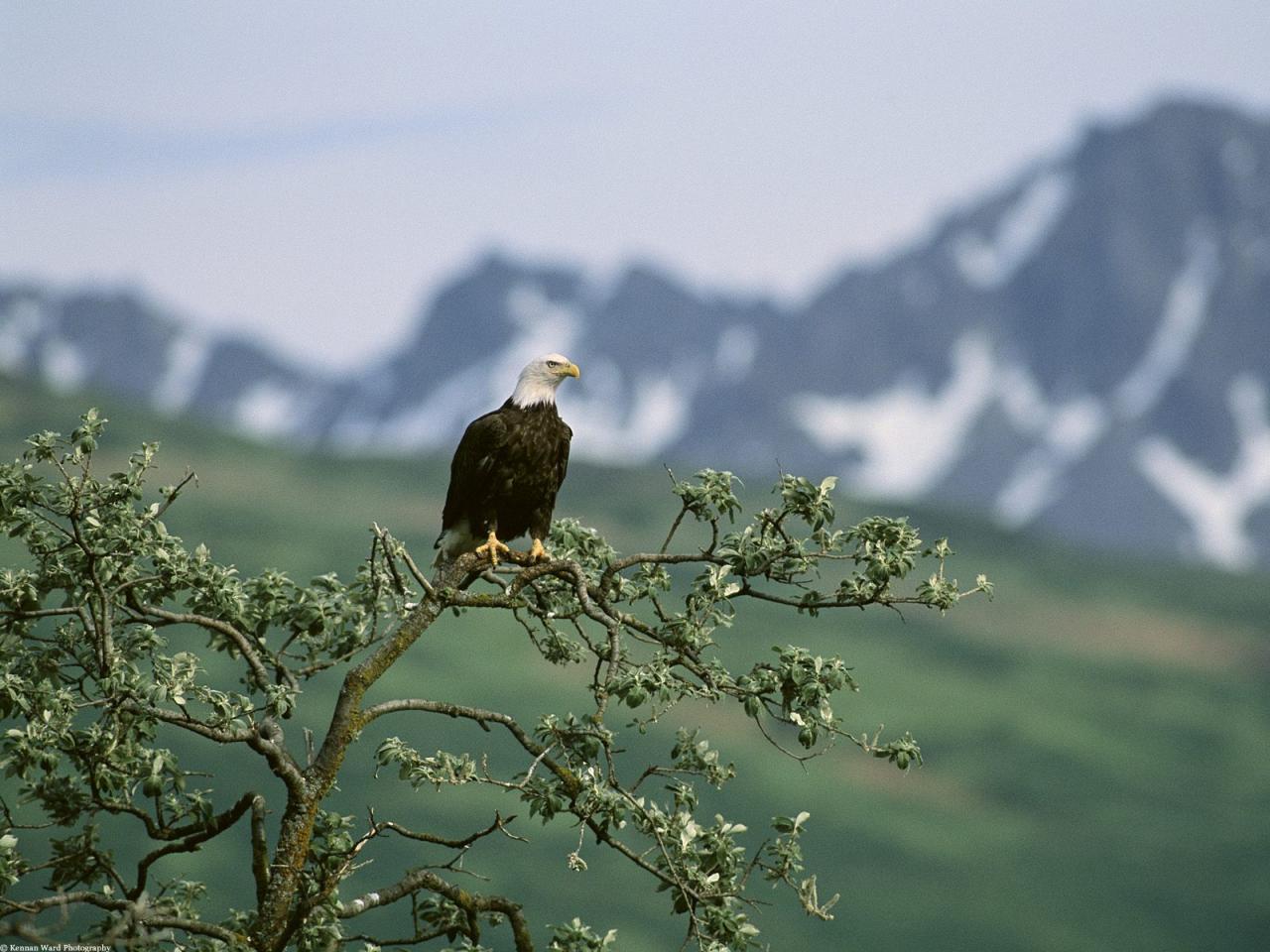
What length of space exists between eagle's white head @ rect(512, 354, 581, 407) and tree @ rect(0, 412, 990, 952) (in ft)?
14.1

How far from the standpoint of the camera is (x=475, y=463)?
1723 centimetres

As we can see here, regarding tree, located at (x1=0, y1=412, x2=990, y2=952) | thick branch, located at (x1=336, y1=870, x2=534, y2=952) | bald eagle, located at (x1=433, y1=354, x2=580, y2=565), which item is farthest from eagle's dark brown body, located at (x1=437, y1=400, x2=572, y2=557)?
thick branch, located at (x1=336, y1=870, x2=534, y2=952)

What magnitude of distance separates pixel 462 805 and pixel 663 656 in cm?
17660

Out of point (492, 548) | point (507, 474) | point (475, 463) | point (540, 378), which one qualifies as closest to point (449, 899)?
point (492, 548)

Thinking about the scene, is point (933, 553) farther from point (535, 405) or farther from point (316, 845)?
point (535, 405)

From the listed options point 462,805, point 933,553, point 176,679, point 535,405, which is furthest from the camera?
point 462,805

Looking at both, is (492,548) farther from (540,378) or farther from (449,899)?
(449,899)

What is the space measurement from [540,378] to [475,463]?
1.07 meters

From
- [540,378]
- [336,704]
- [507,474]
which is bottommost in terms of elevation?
[336,704]

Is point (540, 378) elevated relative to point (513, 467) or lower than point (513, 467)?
elevated

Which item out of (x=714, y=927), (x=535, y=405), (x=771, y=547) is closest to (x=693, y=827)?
(x=714, y=927)

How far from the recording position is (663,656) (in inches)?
472

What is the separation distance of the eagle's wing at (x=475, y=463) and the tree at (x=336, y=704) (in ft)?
12.4

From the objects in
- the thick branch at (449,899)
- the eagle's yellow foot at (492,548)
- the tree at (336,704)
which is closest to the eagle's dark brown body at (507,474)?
the eagle's yellow foot at (492,548)
